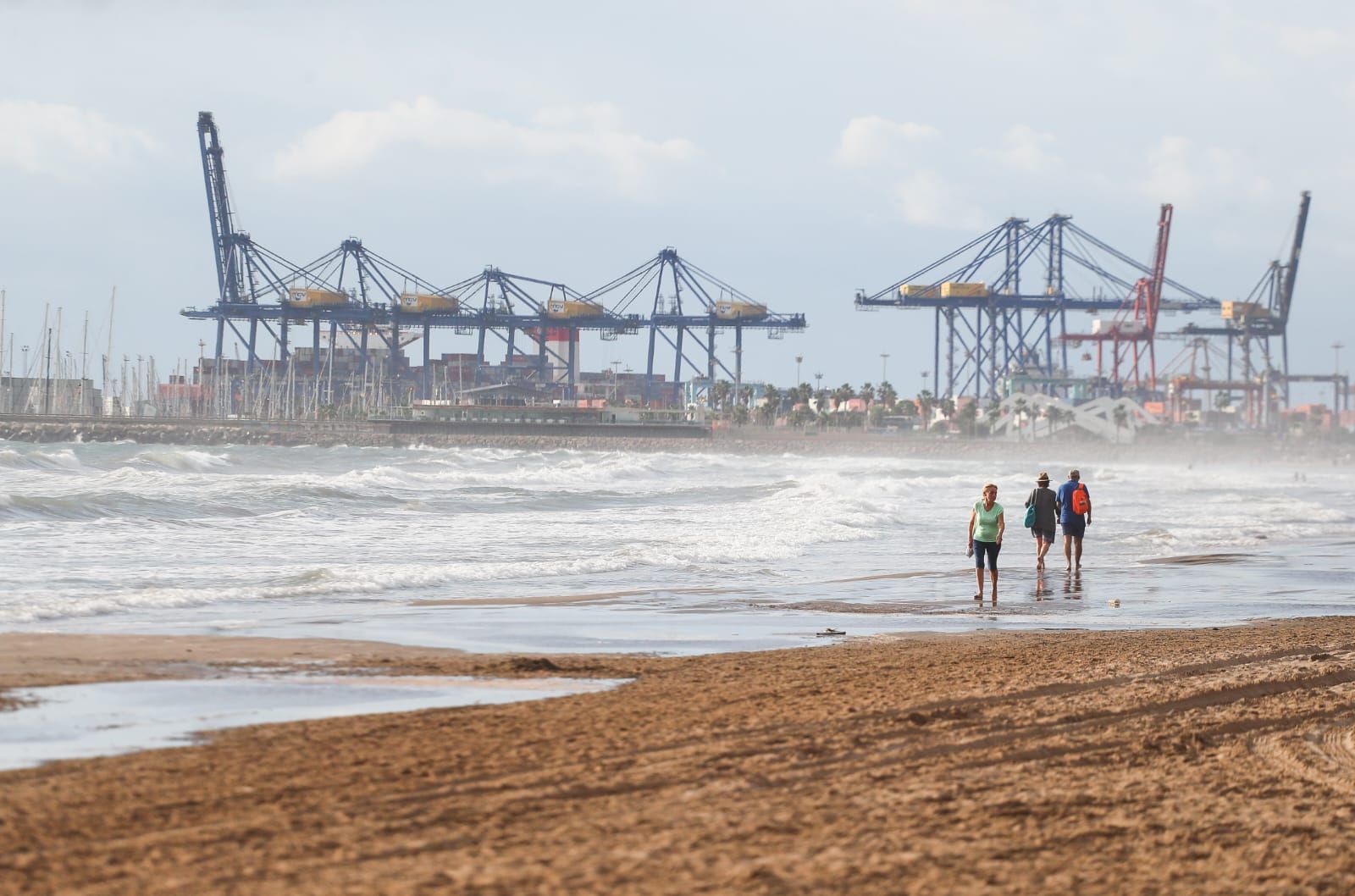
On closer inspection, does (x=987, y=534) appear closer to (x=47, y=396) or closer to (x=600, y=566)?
(x=600, y=566)

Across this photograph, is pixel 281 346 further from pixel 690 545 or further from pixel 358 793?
pixel 358 793

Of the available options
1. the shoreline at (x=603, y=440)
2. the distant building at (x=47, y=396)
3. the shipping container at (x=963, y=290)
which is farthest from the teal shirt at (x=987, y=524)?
the shipping container at (x=963, y=290)

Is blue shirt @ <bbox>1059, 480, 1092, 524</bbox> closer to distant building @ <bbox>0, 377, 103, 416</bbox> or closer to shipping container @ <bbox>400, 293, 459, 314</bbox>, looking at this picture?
distant building @ <bbox>0, 377, 103, 416</bbox>

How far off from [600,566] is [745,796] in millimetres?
12655

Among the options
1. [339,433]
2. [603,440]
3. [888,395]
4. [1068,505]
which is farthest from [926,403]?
[1068,505]

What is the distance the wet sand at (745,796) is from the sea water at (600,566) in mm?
3309

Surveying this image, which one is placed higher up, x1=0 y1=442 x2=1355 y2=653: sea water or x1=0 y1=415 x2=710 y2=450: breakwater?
x1=0 y1=415 x2=710 y2=450: breakwater

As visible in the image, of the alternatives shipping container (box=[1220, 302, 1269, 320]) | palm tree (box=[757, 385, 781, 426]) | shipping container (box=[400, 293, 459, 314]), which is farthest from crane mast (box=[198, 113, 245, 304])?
shipping container (box=[1220, 302, 1269, 320])

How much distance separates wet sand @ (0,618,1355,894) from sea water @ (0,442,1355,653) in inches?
130

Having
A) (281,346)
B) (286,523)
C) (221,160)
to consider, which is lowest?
(286,523)

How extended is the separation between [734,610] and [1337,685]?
585cm

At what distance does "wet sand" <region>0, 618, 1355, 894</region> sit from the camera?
430 centimetres

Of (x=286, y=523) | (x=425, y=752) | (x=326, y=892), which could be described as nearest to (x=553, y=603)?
(x=425, y=752)

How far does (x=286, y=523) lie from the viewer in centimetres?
2430
